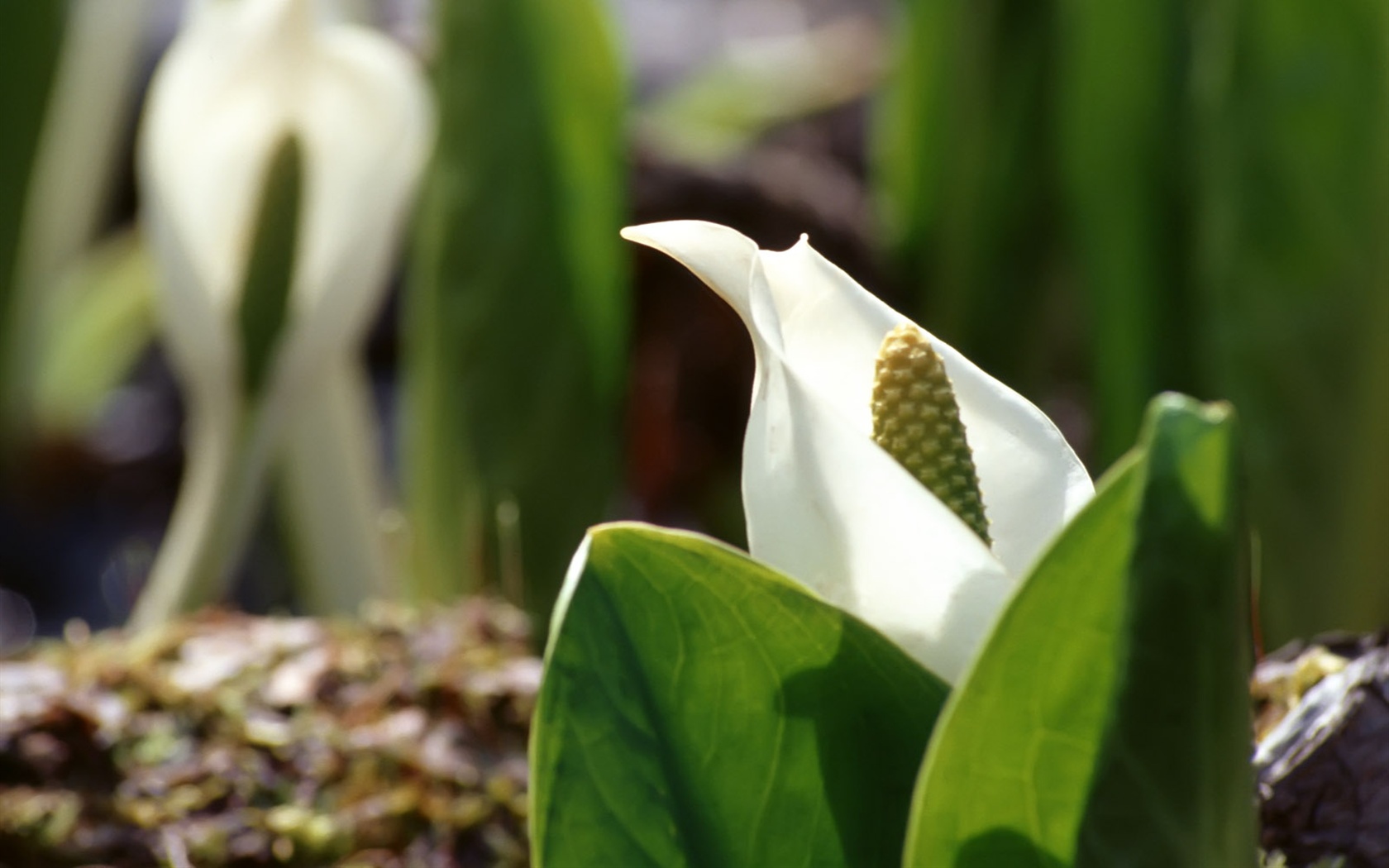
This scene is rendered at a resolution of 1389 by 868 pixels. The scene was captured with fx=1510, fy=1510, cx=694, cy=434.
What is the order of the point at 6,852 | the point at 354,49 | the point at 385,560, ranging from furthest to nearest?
the point at 385,560
the point at 354,49
the point at 6,852

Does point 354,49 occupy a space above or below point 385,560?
above

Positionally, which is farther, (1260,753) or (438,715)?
(438,715)

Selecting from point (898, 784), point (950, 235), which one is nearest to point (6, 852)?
point (898, 784)

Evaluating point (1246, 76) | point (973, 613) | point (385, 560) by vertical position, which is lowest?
point (385, 560)

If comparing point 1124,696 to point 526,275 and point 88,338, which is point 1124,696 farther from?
point 88,338

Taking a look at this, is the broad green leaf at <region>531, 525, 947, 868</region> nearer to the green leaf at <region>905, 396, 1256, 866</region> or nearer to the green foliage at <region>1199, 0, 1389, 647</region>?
the green leaf at <region>905, 396, 1256, 866</region>

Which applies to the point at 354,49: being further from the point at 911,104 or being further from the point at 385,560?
the point at 911,104

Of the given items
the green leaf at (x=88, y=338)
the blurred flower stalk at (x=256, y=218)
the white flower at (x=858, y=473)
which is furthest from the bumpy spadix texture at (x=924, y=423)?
the green leaf at (x=88, y=338)

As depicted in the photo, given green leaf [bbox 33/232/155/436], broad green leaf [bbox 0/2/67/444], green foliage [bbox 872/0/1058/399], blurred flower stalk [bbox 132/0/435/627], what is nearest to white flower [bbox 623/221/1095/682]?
blurred flower stalk [bbox 132/0/435/627]
